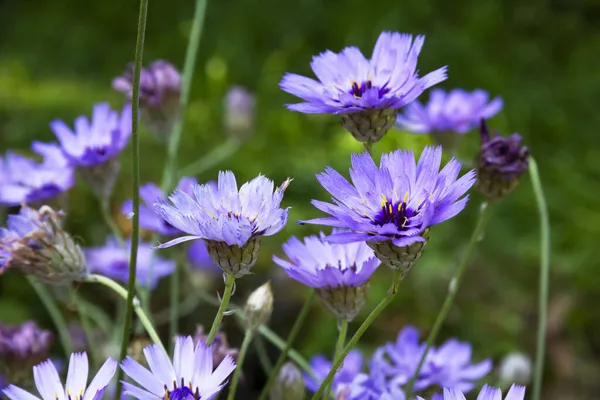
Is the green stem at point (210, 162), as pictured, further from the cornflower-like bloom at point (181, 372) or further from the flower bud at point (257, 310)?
the cornflower-like bloom at point (181, 372)

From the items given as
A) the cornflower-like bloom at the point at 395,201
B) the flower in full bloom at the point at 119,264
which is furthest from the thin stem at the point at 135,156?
the flower in full bloom at the point at 119,264

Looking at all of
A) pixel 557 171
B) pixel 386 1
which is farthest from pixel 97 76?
pixel 557 171

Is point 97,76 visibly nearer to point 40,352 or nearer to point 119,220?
point 119,220

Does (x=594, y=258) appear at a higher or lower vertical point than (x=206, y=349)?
higher

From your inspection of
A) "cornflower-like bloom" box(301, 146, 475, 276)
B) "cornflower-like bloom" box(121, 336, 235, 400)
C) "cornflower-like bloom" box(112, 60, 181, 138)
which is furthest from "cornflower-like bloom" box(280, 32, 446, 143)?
"cornflower-like bloom" box(112, 60, 181, 138)

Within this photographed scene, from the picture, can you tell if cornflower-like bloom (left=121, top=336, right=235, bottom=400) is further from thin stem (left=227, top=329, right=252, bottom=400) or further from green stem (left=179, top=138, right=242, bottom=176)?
Answer: green stem (left=179, top=138, right=242, bottom=176)

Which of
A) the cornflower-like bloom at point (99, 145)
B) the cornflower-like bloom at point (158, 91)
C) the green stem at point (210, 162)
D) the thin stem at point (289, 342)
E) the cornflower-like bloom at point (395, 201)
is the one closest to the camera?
the cornflower-like bloom at point (395, 201)
